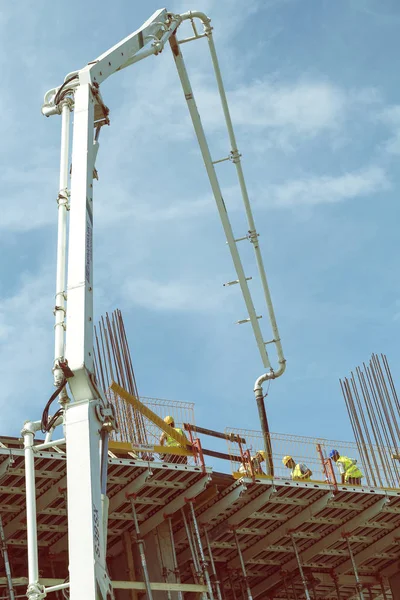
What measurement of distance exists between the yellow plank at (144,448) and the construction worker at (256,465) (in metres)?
2.12

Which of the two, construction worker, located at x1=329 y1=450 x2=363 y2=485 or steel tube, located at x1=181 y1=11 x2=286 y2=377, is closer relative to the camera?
steel tube, located at x1=181 y1=11 x2=286 y2=377

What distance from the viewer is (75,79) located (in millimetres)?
16828

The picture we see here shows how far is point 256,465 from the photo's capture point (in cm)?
2938

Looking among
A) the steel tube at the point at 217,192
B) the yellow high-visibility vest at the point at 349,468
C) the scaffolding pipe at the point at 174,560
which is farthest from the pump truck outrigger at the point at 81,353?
the yellow high-visibility vest at the point at 349,468

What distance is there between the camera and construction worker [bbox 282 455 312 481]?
30.0m

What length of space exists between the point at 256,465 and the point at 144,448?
197 inches

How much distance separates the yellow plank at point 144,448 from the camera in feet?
82.4

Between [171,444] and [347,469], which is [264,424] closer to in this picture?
[347,469]

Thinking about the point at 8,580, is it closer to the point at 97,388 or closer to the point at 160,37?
the point at 97,388

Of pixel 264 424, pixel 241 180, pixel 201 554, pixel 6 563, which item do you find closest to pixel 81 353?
pixel 6 563

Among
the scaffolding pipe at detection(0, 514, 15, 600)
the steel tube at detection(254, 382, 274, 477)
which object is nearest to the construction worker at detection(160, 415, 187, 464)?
the steel tube at detection(254, 382, 274, 477)

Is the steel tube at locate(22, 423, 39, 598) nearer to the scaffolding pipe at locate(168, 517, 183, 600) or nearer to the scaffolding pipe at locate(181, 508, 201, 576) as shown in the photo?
the scaffolding pipe at locate(168, 517, 183, 600)

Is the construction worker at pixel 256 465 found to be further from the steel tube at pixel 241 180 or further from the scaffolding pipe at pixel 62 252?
the scaffolding pipe at pixel 62 252

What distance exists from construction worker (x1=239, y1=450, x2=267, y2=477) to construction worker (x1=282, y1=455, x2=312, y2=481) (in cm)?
104
